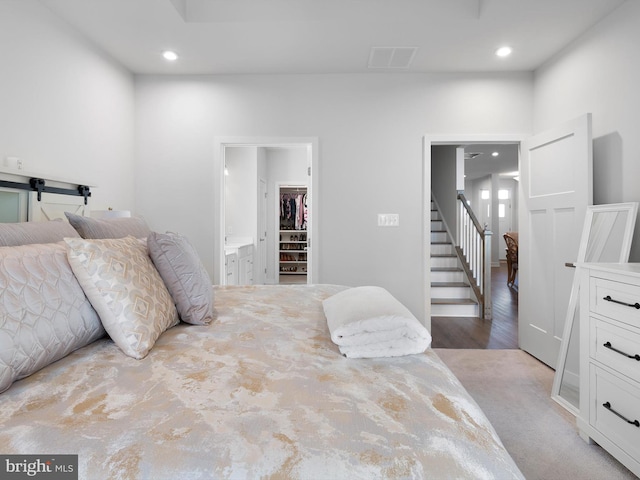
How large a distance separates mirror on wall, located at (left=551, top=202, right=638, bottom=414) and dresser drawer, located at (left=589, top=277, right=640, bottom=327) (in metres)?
0.45

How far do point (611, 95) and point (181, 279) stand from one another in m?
2.96

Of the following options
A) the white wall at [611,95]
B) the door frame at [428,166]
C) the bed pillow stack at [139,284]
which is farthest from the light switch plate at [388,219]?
the bed pillow stack at [139,284]

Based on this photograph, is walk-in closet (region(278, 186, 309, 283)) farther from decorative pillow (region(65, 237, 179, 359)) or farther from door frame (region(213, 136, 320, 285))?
decorative pillow (region(65, 237, 179, 359))

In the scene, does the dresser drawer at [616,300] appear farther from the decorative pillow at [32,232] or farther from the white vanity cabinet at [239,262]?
the white vanity cabinet at [239,262]

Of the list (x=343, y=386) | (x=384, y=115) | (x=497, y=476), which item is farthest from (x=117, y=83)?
(x=497, y=476)

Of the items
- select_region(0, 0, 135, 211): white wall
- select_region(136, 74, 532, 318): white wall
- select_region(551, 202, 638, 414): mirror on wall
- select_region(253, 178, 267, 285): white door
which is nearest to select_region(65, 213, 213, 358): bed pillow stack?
select_region(0, 0, 135, 211): white wall

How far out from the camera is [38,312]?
0.96 meters

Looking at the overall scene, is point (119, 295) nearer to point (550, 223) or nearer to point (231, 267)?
point (550, 223)

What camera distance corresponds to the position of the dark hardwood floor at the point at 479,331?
11.2ft

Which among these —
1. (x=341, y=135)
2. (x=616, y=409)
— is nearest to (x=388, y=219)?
(x=341, y=135)

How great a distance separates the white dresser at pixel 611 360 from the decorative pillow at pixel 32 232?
249 cm

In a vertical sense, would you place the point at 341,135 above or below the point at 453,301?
above

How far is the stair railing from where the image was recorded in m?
4.42

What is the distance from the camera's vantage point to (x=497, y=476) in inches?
23.6
